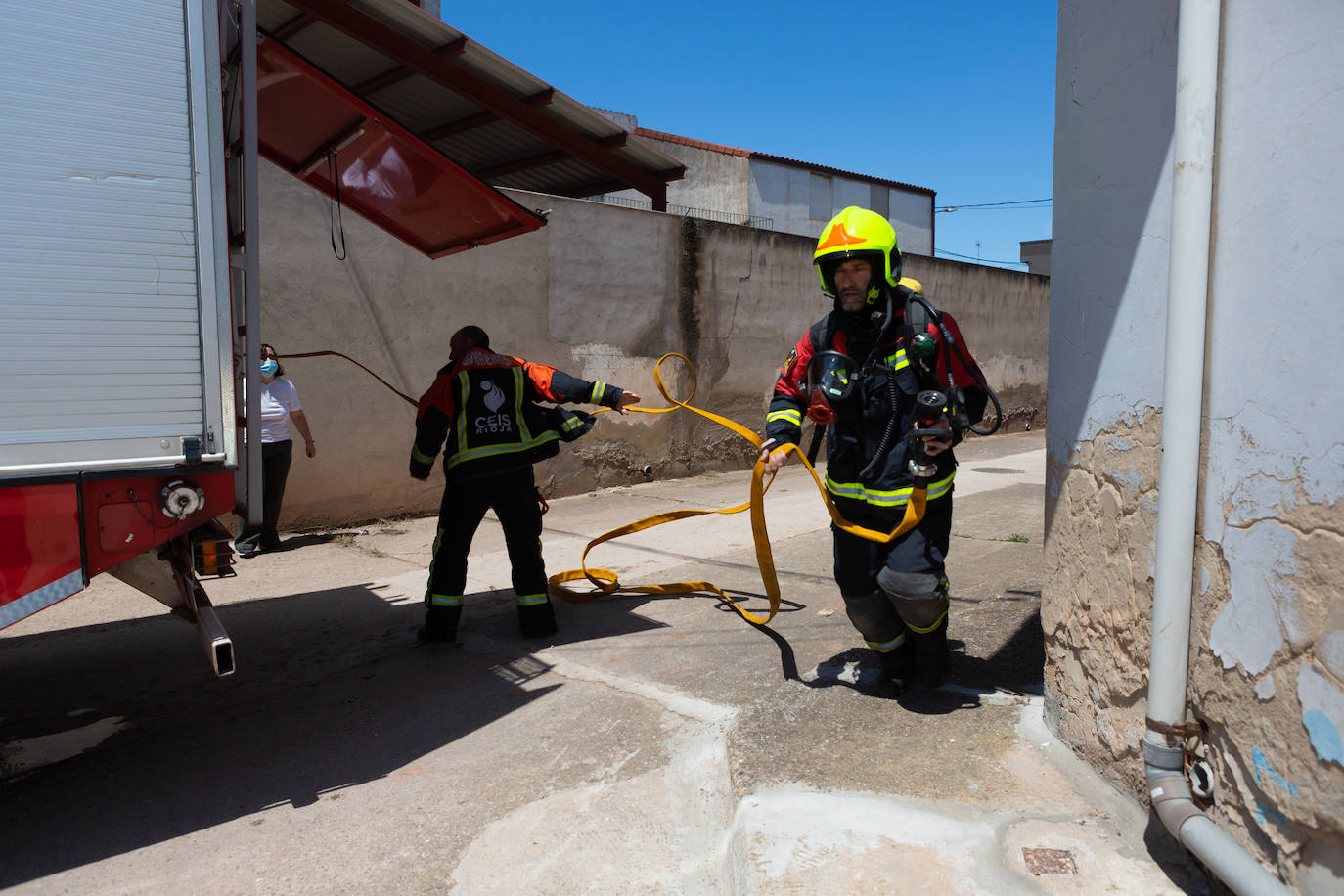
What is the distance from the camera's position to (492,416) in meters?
4.72

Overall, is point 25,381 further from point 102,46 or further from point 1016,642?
point 1016,642

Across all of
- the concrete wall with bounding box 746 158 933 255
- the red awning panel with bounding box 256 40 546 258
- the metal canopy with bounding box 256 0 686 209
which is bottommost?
the red awning panel with bounding box 256 40 546 258

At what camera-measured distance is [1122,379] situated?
257 centimetres

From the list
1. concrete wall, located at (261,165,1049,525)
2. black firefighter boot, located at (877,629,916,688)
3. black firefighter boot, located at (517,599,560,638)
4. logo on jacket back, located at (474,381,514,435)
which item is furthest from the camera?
concrete wall, located at (261,165,1049,525)

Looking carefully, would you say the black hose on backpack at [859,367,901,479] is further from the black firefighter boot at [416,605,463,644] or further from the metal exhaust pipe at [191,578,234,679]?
the black firefighter boot at [416,605,463,644]

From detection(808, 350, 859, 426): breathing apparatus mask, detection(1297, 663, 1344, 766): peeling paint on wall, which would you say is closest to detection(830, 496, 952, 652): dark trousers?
detection(808, 350, 859, 426): breathing apparatus mask

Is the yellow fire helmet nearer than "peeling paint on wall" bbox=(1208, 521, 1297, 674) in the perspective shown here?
No

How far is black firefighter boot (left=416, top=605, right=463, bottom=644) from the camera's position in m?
4.79

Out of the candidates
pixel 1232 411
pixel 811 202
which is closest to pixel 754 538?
pixel 1232 411

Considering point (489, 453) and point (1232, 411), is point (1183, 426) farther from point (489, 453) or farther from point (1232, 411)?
point (489, 453)

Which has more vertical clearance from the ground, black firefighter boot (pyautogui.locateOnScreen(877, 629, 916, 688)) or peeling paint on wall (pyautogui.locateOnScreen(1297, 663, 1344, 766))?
peeling paint on wall (pyautogui.locateOnScreen(1297, 663, 1344, 766))

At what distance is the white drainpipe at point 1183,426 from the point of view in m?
2.11

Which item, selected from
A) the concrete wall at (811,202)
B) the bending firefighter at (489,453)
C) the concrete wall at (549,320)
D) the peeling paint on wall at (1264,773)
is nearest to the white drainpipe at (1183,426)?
the peeling paint on wall at (1264,773)

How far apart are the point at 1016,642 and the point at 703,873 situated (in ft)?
7.27
